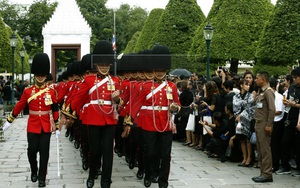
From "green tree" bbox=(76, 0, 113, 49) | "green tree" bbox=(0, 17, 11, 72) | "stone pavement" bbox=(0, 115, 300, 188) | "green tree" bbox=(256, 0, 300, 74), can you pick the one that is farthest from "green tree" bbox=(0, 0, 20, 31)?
"stone pavement" bbox=(0, 115, 300, 188)

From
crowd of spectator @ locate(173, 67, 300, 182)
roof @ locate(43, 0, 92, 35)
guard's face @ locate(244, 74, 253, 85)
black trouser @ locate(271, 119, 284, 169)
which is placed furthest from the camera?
roof @ locate(43, 0, 92, 35)

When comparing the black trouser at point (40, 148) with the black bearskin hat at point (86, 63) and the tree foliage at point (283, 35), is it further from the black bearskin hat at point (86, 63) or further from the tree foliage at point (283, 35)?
the tree foliage at point (283, 35)

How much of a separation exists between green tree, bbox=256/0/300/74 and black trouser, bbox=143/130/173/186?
67.2 ft

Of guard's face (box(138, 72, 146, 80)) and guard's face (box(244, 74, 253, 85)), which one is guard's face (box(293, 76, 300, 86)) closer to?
guard's face (box(244, 74, 253, 85))

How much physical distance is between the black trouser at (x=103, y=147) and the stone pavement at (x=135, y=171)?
0.76 meters

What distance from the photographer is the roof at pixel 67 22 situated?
38.8 metres

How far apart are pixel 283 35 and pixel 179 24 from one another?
13405 millimetres

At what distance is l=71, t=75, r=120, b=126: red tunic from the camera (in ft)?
29.3

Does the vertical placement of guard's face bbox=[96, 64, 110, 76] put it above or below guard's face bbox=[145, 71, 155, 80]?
above

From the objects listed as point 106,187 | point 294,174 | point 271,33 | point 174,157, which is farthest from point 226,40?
point 106,187

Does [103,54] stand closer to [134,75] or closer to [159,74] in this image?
[159,74]

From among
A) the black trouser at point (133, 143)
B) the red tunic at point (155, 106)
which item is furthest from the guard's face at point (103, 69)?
the black trouser at point (133, 143)

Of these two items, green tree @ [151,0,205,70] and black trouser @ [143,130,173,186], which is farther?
green tree @ [151,0,205,70]

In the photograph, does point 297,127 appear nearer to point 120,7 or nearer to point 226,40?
point 226,40
